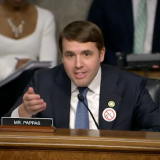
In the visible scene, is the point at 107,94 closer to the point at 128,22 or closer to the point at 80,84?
the point at 80,84

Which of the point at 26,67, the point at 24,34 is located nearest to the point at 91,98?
the point at 26,67

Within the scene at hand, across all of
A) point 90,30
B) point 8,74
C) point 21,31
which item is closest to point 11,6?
point 21,31

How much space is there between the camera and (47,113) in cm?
176

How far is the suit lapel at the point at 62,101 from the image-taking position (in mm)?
1731

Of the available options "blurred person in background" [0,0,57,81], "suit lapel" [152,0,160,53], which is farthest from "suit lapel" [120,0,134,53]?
"blurred person in background" [0,0,57,81]

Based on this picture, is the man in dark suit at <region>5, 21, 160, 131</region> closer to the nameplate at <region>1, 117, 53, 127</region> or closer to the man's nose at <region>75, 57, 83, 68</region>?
the man's nose at <region>75, 57, 83, 68</region>

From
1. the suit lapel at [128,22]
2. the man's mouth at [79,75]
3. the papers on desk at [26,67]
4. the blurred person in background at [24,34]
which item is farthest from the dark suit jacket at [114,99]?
the suit lapel at [128,22]

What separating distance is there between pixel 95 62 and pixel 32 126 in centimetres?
55

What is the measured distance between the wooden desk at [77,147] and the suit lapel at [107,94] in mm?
495

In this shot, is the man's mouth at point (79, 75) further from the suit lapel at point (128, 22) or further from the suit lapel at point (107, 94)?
the suit lapel at point (128, 22)

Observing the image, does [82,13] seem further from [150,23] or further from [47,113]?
[47,113]

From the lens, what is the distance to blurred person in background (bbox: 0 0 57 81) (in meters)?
3.11

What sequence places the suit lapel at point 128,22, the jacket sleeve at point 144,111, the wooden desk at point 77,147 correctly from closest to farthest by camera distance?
the wooden desk at point 77,147
the jacket sleeve at point 144,111
the suit lapel at point 128,22

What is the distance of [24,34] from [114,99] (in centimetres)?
158
